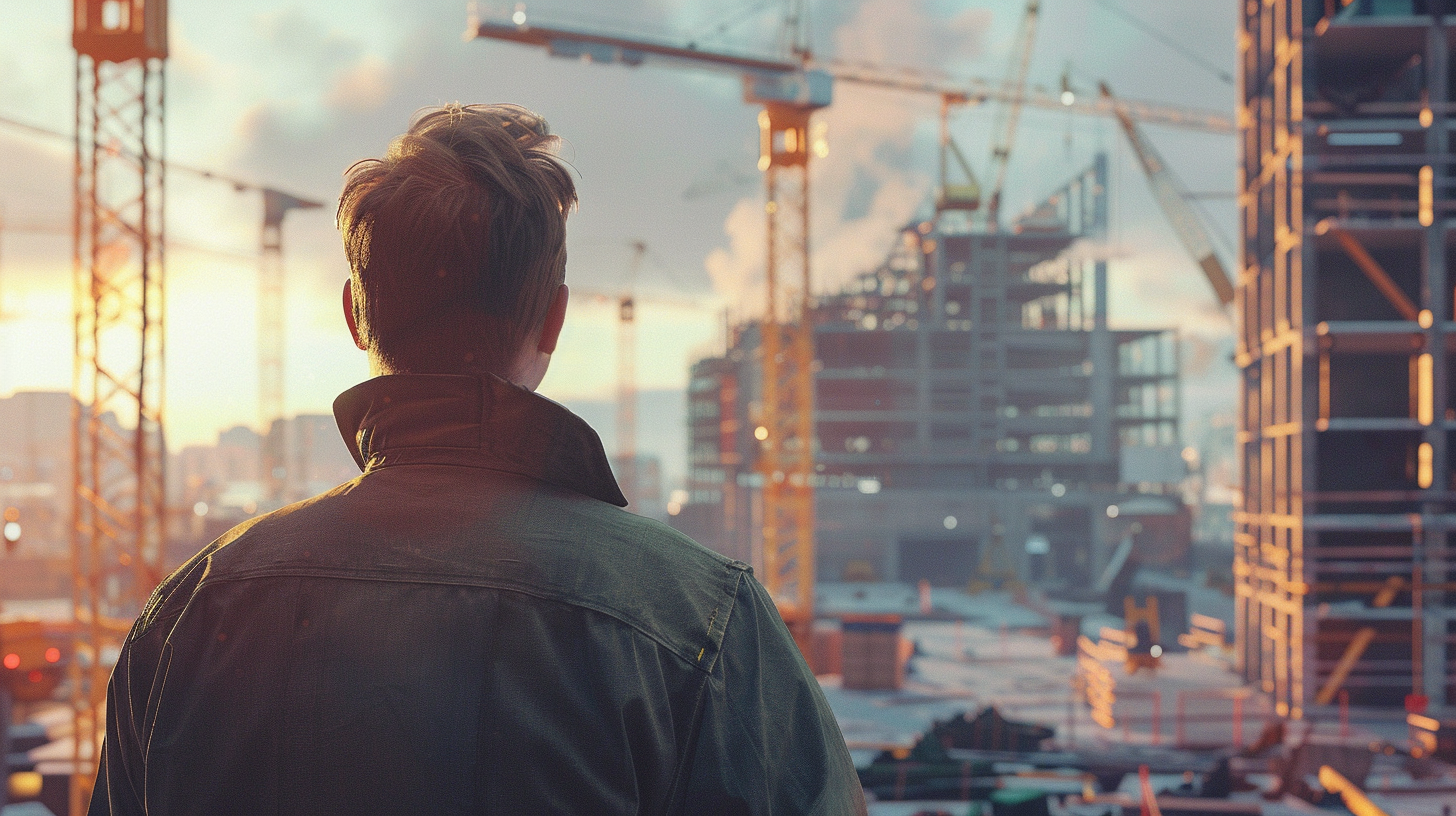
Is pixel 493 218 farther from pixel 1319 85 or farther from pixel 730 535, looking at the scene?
pixel 730 535

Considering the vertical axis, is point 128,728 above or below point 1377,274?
below

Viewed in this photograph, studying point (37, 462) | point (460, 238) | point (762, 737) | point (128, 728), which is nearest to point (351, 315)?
point (460, 238)

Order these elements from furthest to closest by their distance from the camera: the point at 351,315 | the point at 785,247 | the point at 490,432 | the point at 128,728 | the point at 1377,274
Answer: the point at 785,247
the point at 1377,274
the point at 351,315
the point at 128,728
the point at 490,432

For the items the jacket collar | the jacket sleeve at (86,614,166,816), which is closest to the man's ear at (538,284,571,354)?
the jacket collar

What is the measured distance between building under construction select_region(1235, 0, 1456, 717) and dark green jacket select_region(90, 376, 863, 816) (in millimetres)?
23642

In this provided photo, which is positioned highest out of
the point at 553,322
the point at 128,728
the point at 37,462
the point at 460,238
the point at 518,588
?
the point at 460,238

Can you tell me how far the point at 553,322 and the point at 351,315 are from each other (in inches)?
15.2

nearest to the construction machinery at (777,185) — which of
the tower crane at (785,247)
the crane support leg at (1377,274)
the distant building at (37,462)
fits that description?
the tower crane at (785,247)

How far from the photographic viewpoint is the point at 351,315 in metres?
1.73

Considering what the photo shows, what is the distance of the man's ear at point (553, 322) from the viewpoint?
64.2 inches

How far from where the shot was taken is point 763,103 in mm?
36375

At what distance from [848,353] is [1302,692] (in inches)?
1968

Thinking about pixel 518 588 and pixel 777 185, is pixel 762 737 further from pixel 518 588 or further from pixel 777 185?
pixel 777 185

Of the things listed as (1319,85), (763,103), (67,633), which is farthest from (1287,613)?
(67,633)
